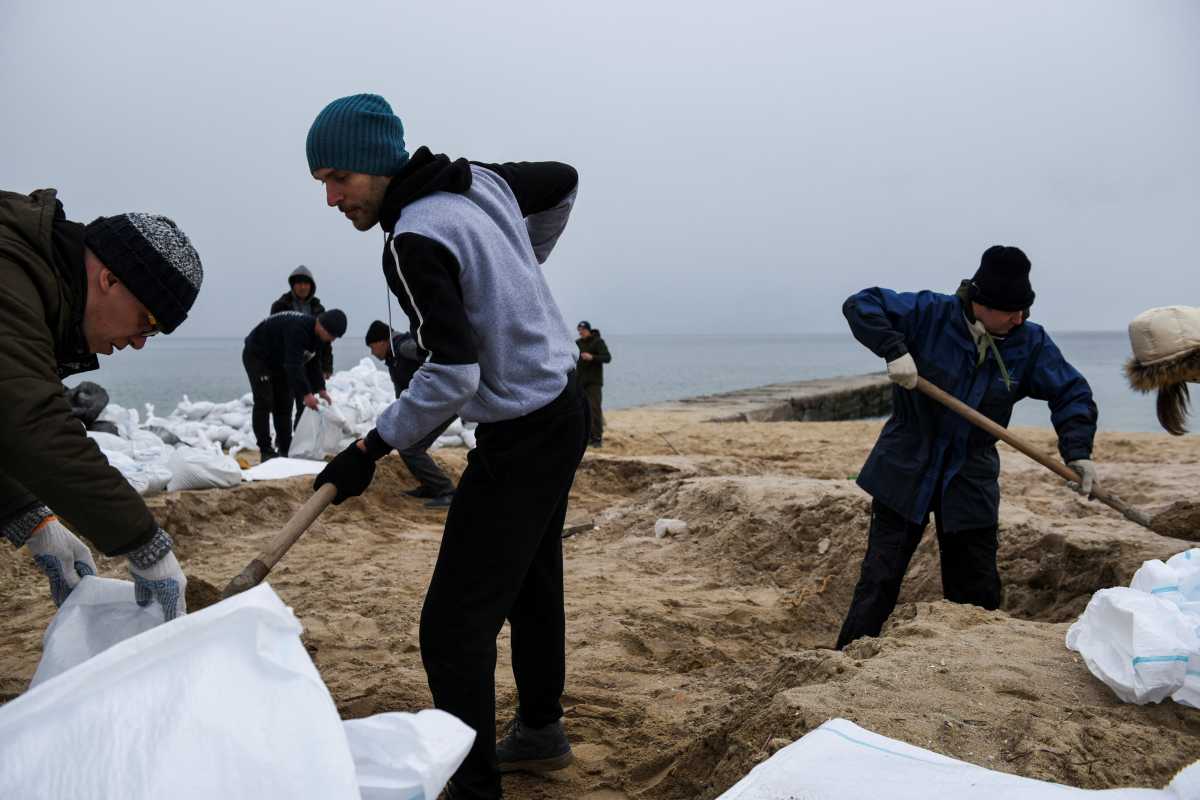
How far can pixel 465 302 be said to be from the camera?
1.93 meters

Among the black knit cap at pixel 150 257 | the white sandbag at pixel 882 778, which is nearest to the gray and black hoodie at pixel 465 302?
the black knit cap at pixel 150 257

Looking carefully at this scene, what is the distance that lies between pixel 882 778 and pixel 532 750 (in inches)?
43.1

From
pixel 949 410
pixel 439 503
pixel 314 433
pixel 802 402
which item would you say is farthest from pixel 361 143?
pixel 802 402

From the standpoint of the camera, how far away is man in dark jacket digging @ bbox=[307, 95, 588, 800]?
1845mm

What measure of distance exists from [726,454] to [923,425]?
5.82 meters

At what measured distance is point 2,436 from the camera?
1.51 meters

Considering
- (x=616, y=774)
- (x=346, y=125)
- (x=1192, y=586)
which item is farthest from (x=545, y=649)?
(x=1192, y=586)

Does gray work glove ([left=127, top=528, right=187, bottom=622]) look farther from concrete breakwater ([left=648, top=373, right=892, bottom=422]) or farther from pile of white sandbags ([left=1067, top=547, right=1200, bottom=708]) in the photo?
concrete breakwater ([left=648, top=373, right=892, bottom=422])

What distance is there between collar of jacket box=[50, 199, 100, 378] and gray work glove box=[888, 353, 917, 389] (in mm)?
2364

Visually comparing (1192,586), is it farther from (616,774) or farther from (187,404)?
(187,404)

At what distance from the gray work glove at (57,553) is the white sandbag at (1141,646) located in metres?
2.30

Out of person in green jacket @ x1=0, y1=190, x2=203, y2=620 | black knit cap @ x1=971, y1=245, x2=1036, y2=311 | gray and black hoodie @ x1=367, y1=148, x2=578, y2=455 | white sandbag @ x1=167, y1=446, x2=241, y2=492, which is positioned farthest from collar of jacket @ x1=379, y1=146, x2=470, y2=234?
white sandbag @ x1=167, y1=446, x2=241, y2=492

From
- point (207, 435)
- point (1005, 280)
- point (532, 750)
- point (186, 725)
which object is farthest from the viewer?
point (207, 435)

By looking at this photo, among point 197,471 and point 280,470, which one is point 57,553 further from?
point 280,470
